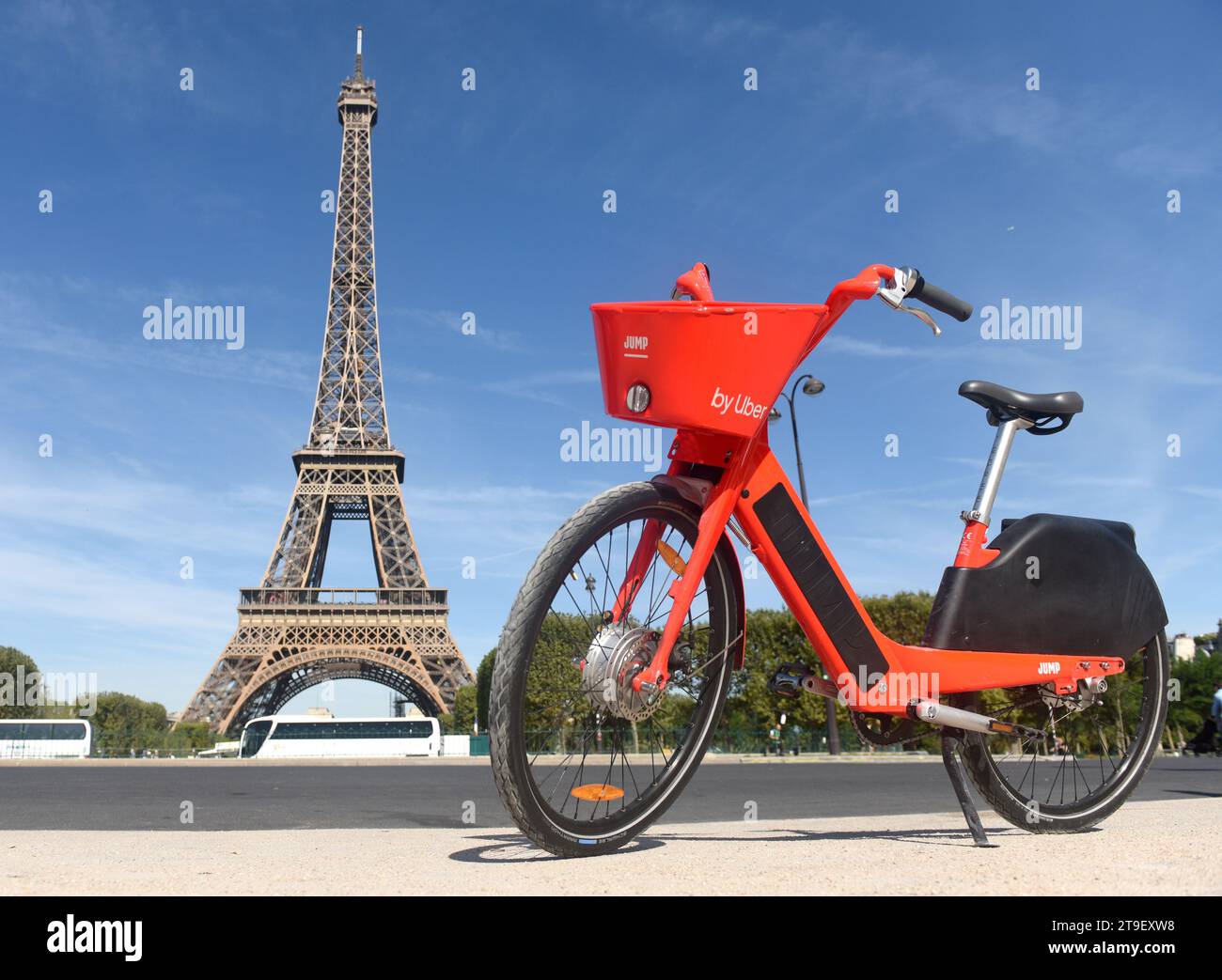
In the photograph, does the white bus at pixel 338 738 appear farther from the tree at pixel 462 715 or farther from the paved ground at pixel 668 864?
the paved ground at pixel 668 864

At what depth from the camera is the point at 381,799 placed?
1087 centimetres

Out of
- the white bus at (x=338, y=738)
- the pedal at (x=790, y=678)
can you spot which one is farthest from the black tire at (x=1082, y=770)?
the white bus at (x=338, y=738)

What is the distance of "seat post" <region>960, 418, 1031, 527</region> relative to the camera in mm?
4320

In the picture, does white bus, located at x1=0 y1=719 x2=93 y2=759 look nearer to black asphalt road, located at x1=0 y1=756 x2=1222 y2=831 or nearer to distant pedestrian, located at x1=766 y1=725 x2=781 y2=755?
black asphalt road, located at x1=0 y1=756 x2=1222 y2=831

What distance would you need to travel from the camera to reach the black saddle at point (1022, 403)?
4465 mm

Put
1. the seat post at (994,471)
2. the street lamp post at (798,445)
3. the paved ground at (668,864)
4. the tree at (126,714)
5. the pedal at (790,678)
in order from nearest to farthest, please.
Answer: the paved ground at (668,864)
the pedal at (790,678)
the seat post at (994,471)
the street lamp post at (798,445)
the tree at (126,714)

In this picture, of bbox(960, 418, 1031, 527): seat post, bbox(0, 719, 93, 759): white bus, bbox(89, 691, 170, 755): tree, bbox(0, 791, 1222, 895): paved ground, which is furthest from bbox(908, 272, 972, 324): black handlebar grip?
bbox(89, 691, 170, 755): tree

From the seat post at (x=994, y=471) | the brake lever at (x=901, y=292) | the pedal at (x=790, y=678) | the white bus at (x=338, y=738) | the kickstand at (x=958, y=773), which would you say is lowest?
the white bus at (x=338, y=738)

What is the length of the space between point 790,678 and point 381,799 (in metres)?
8.02

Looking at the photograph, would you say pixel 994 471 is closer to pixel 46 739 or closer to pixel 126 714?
pixel 46 739

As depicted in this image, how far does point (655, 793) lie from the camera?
12.5 feet

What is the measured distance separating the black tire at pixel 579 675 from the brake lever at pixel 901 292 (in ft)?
3.72
